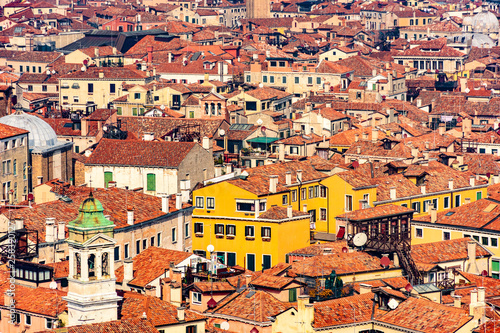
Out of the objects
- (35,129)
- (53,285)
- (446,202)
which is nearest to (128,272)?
(53,285)

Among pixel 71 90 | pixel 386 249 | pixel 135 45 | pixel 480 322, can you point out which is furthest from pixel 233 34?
pixel 480 322

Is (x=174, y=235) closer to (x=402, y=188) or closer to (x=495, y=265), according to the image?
(x=402, y=188)

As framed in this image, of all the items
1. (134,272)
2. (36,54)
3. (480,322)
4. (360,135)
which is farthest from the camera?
(36,54)

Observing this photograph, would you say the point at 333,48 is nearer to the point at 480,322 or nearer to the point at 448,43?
the point at 448,43

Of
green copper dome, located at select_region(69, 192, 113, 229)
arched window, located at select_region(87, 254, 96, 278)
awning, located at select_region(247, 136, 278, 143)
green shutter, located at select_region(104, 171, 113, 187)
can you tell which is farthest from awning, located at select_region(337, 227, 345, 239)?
awning, located at select_region(247, 136, 278, 143)

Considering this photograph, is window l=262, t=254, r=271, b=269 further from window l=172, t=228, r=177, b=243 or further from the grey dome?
the grey dome

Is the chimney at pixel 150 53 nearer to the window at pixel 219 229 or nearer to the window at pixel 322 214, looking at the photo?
the window at pixel 322 214

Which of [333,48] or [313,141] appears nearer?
[313,141]
